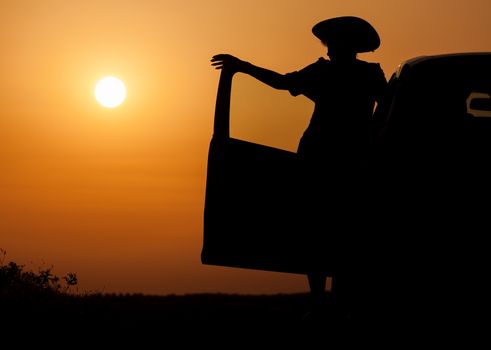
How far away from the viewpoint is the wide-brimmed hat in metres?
8.05

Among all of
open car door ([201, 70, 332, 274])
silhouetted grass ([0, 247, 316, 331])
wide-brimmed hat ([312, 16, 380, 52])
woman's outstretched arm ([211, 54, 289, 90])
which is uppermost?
wide-brimmed hat ([312, 16, 380, 52])

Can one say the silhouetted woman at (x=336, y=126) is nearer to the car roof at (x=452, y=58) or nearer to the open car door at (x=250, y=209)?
the open car door at (x=250, y=209)

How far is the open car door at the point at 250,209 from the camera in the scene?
6.74 metres

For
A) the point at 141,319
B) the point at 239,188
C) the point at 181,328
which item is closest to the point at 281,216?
the point at 239,188

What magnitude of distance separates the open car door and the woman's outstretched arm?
217mm

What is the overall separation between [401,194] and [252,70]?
5.07ft

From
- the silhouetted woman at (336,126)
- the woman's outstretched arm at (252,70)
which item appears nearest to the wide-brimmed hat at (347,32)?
the silhouetted woman at (336,126)

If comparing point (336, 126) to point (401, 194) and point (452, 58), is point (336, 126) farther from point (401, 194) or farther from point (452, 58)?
point (401, 194)

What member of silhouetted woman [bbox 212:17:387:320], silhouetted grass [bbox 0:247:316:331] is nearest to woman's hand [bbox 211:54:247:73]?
silhouetted woman [bbox 212:17:387:320]

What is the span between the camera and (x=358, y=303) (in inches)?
256

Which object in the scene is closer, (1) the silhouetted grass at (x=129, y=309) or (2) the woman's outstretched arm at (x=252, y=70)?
(2) the woman's outstretched arm at (x=252, y=70)

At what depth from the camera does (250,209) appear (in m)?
6.81

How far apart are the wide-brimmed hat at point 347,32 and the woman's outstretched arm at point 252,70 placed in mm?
876

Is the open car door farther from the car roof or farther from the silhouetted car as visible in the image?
the car roof
